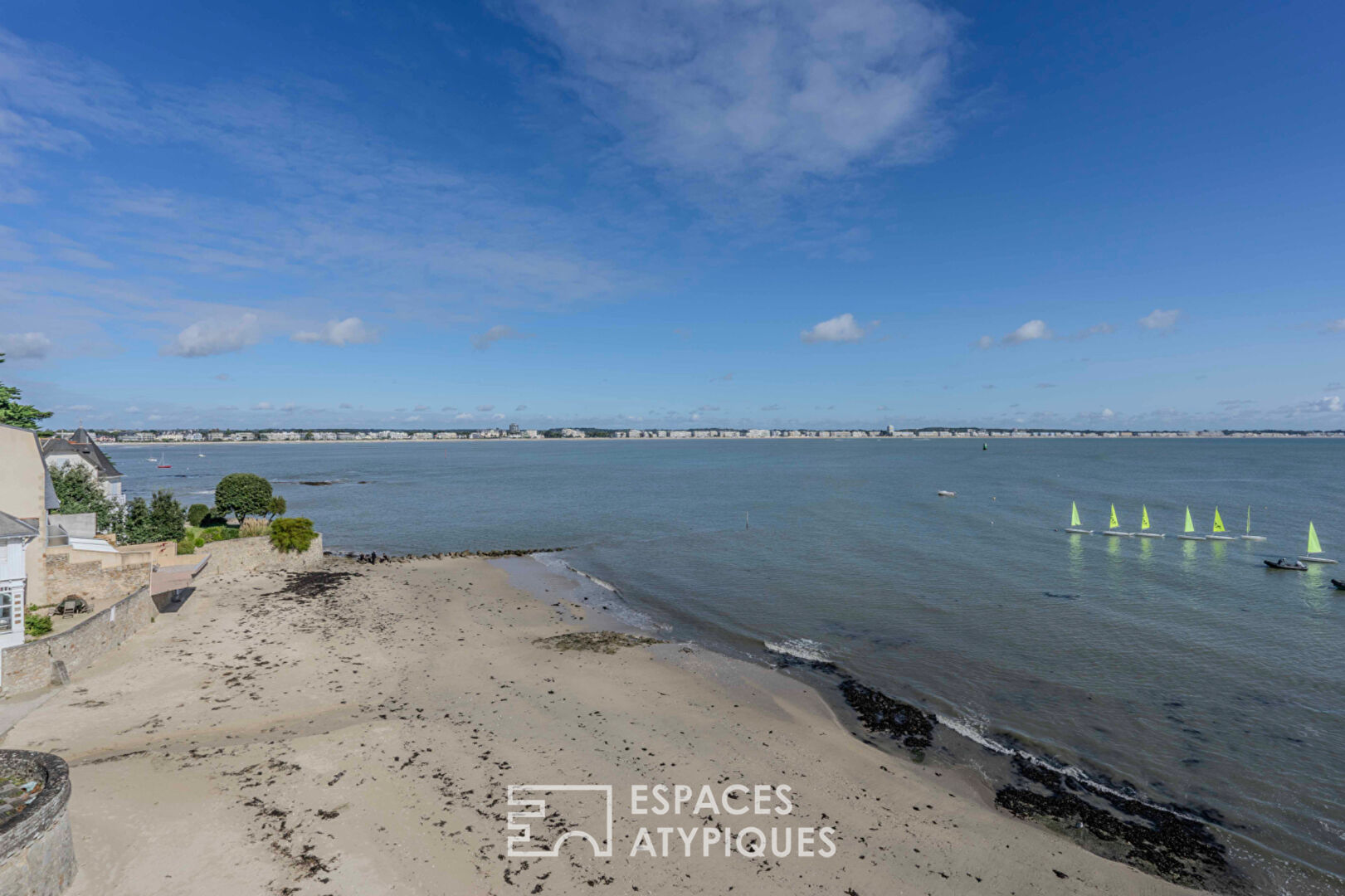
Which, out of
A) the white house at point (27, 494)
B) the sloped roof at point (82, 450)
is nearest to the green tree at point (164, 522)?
the sloped roof at point (82, 450)

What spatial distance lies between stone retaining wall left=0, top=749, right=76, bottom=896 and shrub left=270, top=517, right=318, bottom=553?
93.1 ft

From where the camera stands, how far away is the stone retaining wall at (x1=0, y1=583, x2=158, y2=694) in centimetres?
1802

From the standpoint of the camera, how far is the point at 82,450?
A: 1874 inches

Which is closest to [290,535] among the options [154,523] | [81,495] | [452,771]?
[154,523]

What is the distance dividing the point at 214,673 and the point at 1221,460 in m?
208

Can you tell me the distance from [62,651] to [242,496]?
103ft

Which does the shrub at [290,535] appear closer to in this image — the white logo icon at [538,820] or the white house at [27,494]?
the white house at [27,494]

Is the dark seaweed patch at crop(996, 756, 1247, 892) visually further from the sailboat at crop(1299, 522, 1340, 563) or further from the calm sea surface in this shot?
the sailboat at crop(1299, 522, 1340, 563)

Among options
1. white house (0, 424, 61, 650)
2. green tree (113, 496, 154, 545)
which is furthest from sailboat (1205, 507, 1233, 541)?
green tree (113, 496, 154, 545)

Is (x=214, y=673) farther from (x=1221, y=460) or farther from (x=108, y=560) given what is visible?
(x=1221, y=460)

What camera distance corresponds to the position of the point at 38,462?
2519 cm

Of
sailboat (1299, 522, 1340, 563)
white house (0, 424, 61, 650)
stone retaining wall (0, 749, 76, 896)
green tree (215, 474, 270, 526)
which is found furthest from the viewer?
green tree (215, 474, 270, 526)

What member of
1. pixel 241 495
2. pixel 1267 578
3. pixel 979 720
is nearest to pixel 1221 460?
pixel 1267 578

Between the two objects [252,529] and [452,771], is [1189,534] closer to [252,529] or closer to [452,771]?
[452,771]
